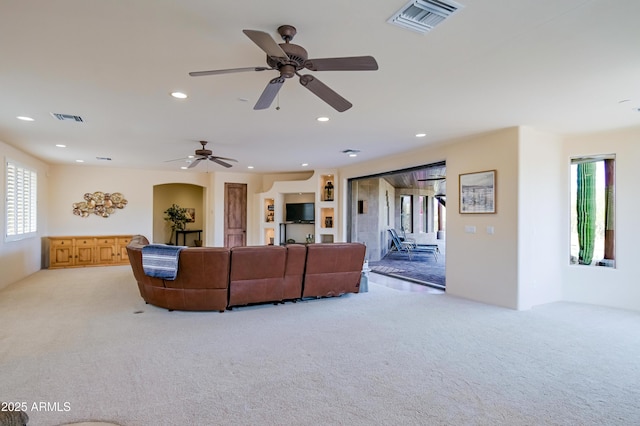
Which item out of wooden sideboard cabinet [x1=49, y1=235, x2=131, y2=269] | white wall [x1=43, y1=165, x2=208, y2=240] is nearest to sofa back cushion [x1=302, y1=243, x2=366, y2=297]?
wooden sideboard cabinet [x1=49, y1=235, x2=131, y2=269]

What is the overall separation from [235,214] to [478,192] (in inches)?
280

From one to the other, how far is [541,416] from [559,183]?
13.8ft

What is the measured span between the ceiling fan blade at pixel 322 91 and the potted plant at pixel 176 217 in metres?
9.63

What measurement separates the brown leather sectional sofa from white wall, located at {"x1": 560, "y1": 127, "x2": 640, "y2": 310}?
3.50 meters

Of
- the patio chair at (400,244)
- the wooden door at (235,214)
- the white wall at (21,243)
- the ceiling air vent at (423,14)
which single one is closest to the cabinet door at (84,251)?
the white wall at (21,243)

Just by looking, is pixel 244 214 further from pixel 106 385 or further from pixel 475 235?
pixel 106 385

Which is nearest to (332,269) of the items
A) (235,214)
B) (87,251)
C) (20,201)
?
(235,214)

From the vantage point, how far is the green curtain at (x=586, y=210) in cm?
538

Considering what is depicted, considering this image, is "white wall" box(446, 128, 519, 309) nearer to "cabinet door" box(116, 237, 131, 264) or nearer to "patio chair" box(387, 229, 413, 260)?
"patio chair" box(387, 229, 413, 260)

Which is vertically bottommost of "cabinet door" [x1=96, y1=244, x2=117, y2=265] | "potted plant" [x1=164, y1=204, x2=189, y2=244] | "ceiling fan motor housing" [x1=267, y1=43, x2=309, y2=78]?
"cabinet door" [x1=96, y1=244, x2=117, y2=265]

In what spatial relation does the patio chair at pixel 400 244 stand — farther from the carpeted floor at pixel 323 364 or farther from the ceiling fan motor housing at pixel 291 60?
the ceiling fan motor housing at pixel 291 60

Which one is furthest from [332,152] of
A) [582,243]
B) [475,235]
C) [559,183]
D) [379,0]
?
[379,0]

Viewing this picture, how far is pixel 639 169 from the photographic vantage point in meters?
4.87

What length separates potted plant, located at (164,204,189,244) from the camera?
437 inches
